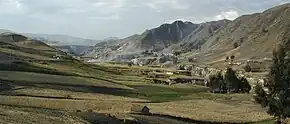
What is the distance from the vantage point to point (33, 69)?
14800cm

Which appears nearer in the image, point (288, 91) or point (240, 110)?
point (288, 91)

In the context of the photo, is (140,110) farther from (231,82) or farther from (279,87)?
(231,82)

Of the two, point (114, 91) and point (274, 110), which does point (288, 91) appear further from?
point (114, 91)

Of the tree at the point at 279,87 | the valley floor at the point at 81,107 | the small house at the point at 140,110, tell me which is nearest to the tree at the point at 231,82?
the valley floor at the point at 81,107

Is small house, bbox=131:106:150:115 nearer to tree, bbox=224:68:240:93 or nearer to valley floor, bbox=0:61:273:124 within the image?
valley floor, bbox=0:61:273:124

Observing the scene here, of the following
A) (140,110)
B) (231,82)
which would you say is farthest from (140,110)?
(231,82)

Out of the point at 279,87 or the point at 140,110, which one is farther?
the point at 140,110

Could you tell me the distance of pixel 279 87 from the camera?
236 ft

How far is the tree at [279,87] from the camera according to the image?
7050cm

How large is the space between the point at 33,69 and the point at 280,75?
9405cm

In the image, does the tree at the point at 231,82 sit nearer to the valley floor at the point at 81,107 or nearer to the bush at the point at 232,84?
the bush at the point at 232,84

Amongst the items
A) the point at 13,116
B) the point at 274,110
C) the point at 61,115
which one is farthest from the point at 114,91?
the point at 13,116

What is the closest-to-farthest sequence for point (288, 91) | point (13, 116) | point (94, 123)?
point (13, 116) → point (94, 123) → point (288, 91)

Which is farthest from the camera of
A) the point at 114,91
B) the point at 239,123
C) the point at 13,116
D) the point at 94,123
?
the point at 114,91
